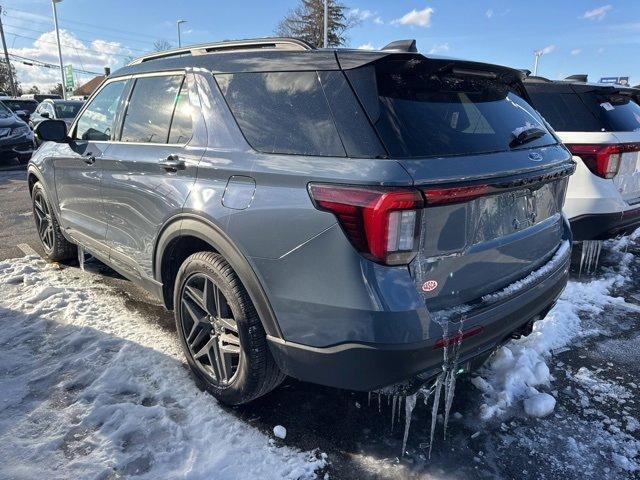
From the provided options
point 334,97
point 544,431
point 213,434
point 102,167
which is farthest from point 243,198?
point 544,431

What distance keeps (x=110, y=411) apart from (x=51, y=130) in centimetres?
245

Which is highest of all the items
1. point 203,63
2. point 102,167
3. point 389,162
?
point 203,63

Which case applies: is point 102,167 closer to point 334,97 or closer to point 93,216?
point 93,216

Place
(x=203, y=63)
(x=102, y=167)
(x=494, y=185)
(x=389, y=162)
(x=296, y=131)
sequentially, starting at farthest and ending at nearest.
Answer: (x=102, y=167)
(x=203, y=63)
(x=296, y=131)
(x=494, y=185)
(x=389, y=162)

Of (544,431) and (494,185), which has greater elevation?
(494,185)

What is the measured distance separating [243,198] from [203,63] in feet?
3.25

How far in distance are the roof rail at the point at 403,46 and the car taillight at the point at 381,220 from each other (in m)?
0.77

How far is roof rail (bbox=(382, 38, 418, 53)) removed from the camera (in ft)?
7.18

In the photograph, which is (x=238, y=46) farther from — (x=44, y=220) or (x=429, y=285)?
(x=44, y=220)

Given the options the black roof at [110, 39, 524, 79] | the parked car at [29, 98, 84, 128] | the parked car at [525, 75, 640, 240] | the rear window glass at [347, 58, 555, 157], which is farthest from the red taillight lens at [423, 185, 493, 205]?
the parked car at [29, 98, 84, 128]

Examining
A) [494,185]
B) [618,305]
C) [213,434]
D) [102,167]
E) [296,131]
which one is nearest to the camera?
[494,185]

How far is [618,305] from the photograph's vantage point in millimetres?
4164

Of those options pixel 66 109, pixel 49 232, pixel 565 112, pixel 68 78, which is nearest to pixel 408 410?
pixel 565 112

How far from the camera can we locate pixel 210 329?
2.63 meters
